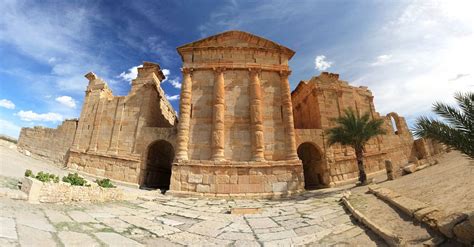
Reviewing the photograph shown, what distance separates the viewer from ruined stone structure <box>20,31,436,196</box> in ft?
45.9

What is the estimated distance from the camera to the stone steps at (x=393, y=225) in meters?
4.77

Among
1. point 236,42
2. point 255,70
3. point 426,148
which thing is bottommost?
point 426,148

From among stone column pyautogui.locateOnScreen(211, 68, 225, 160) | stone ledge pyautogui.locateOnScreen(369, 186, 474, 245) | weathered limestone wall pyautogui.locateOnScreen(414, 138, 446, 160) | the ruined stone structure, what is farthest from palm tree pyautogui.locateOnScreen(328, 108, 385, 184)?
weathered limestone wall pyautogui.locateOnScreen(414, 138, 446, 160)

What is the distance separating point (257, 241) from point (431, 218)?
416cm

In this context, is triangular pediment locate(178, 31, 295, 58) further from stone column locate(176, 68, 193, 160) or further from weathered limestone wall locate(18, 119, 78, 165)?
weathered limestone wall locate(18, 119, 78, 165)

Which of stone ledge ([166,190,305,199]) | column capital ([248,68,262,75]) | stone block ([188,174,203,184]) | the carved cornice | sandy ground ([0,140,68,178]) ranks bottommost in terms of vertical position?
stone ledge ([166,190,305,199])

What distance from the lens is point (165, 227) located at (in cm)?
638

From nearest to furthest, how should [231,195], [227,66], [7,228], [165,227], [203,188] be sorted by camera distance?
[7,228] → [165,227] → [231,195] → [203,188] → [227,66]

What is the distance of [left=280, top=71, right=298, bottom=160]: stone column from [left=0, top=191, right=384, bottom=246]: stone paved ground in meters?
6.15

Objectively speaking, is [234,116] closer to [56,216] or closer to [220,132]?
[220,132]

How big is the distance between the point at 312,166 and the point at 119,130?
589 inches

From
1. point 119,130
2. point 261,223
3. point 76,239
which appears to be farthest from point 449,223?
point 119,130

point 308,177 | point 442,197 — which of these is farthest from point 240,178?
point 442,197

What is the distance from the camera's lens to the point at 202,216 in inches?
319
